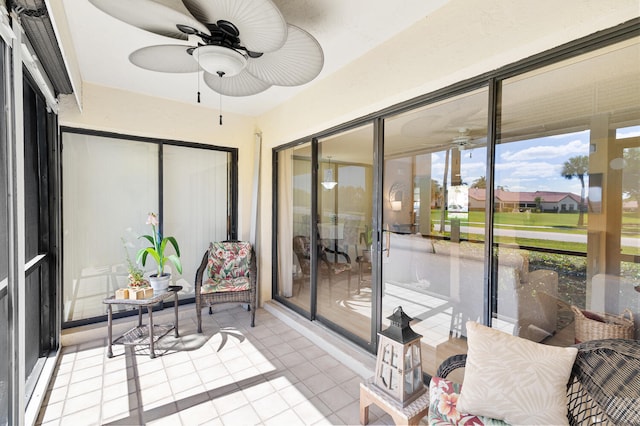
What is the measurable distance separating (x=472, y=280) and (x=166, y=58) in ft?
Answer: 8.41

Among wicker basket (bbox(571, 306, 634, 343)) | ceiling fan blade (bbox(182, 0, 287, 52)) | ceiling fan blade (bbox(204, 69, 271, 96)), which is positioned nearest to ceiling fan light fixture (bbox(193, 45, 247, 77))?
ceiling fan blade (bbox(182, 0, 287, 52))

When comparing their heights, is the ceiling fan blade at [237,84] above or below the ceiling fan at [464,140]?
above

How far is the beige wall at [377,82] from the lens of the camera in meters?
1.40

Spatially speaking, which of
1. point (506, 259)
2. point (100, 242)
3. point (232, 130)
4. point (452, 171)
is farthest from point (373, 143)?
point (100, 242)

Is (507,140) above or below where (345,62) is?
below

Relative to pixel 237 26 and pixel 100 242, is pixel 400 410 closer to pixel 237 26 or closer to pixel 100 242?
pixel 237 26

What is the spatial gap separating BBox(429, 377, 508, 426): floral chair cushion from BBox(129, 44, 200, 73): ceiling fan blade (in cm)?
229

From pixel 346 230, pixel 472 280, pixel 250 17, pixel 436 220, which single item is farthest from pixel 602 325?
pixel 250 17

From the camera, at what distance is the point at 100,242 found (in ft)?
10.8

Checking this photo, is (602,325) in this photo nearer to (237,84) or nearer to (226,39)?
(226,39)

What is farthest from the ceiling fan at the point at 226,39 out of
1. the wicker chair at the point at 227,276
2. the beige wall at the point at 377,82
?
the wicker chair at the point at 227,276

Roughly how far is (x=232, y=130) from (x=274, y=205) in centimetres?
119

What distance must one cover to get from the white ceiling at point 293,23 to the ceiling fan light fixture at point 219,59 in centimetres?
47

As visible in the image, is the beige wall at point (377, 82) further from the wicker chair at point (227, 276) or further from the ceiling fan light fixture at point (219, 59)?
the ceiling fan light fixture at point (219, 59)
